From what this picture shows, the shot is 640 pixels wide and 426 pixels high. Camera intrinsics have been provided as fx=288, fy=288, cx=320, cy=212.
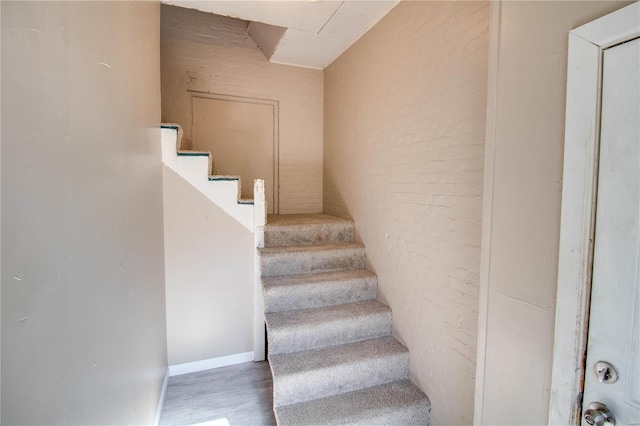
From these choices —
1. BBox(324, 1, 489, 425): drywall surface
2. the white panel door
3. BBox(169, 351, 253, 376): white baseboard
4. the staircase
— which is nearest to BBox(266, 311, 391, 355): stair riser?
the staircase

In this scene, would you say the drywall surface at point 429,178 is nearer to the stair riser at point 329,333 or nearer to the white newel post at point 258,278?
the stair riser at point 329,333

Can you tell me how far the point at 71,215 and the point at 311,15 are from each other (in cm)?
240

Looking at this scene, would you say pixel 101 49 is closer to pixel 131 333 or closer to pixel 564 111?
pixel 131 333

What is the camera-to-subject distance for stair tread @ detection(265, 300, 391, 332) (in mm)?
2199

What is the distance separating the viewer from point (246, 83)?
3.56 meters

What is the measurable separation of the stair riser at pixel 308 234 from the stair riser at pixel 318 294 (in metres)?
0.58

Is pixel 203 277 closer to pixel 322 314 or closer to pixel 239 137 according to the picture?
pixel 322 314

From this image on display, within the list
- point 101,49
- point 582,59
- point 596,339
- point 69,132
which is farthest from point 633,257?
point 101,49

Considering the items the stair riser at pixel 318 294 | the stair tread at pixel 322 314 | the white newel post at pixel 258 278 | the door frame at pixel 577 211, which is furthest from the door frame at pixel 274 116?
the door frame at pixel 577 211

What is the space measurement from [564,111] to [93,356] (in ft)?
5.70

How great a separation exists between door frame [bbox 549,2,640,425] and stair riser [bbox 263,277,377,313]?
1.67 meters

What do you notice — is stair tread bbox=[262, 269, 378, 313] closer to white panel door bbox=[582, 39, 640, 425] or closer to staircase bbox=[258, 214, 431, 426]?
staircase bbox=[258, 214, 431, 426]

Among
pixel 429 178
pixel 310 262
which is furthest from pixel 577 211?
pixel 310 262

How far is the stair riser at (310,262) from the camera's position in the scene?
2.64 meters
